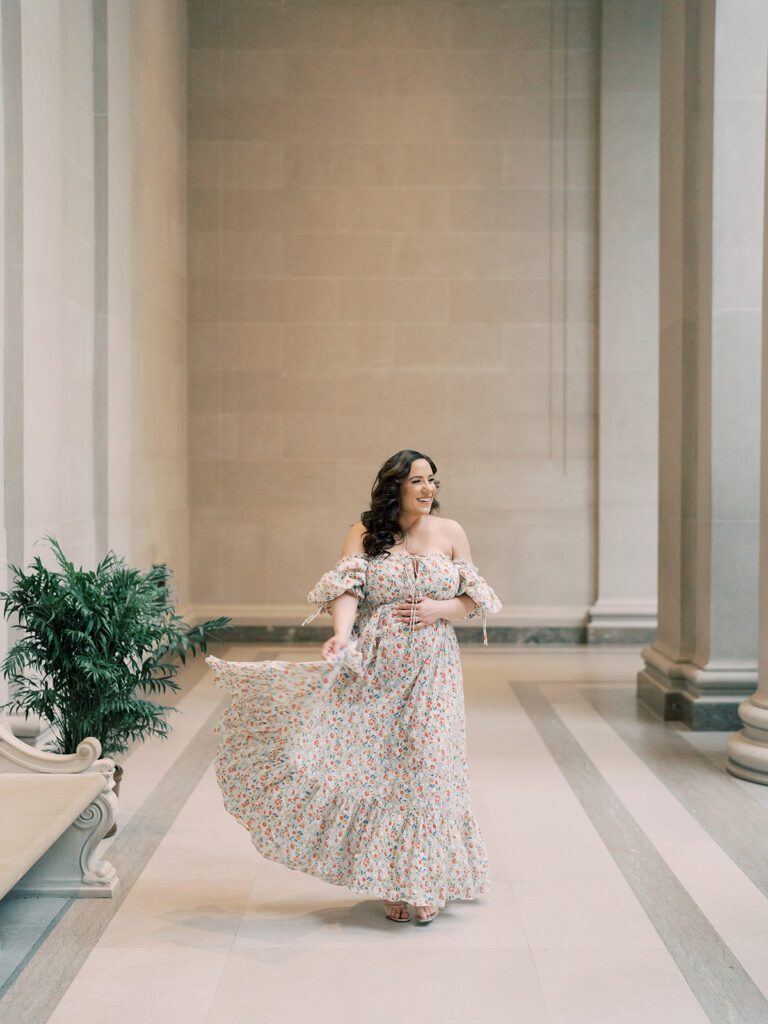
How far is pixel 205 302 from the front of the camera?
12.9m

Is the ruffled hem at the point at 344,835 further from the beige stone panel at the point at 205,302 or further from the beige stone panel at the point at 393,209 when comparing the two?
the beige stone panel at the point at 393,209

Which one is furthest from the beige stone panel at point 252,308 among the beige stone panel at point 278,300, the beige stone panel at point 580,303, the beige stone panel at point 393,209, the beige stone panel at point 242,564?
the beige stone panel at point 580,303

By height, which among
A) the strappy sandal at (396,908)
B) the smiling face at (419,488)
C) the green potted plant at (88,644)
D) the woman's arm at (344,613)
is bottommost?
the strappy sandal at (396,908)

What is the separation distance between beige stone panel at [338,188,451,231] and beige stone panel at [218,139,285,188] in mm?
816

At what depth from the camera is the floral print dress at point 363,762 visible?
4570 millimetres

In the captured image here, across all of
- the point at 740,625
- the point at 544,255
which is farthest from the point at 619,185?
the point at 740,625

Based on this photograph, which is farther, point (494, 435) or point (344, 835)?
point (494, 435)

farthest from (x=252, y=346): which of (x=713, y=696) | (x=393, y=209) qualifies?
(x=713, y=696)

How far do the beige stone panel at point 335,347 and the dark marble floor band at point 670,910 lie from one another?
21.1 ft

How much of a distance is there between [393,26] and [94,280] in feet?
20.0

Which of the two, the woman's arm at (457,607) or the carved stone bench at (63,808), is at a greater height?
the woman's arm at (457,607)

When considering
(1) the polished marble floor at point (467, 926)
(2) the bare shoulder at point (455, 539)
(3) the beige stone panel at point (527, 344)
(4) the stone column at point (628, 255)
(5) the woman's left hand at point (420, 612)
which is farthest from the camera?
(3) the beige stone panel at point (527, 344)

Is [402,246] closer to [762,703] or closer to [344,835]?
[762,703]

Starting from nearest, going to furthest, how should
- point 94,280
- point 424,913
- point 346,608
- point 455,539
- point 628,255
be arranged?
point 424,913 → point 346,608 → point 455,539 → point 94,280 → point 628,255
